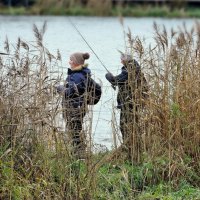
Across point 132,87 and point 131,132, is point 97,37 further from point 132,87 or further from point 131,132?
point 131,132

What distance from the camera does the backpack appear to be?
8.32 metres

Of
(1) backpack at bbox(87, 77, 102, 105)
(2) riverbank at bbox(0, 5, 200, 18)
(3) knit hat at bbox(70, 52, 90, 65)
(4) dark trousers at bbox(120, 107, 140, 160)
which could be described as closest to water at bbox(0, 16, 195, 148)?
(1) backpack at bbox(87, 77, 102, 105)

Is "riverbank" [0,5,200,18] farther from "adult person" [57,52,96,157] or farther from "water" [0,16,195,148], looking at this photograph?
"adult person" [57,52,96,157]

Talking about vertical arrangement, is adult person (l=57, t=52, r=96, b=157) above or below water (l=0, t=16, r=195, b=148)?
above

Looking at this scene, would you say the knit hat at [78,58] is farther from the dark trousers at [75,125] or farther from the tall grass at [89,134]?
the dark trousers at [75,125]

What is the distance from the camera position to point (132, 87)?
8.83m

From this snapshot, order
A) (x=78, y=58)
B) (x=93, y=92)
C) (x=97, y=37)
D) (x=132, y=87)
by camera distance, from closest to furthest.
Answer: (x=93, y=92) → (x=132, y=87) → (x=78, y=58) → (x=97, y=37)

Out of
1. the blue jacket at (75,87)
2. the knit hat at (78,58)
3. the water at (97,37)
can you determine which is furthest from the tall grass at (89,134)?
the knit hat at (78,58)

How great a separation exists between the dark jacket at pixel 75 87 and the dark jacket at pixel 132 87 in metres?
0.40

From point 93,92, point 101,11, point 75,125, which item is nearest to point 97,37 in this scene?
point 101,11

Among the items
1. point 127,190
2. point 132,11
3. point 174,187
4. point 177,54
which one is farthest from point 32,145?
point 132,11

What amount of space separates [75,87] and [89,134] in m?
0.50

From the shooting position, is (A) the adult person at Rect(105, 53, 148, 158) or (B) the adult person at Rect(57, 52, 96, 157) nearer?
(B) the adult person at Rect(57, 52, 96, 157)

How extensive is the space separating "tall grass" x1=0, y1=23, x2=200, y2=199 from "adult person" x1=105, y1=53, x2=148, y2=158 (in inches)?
2.3
